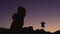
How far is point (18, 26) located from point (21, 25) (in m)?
0.30

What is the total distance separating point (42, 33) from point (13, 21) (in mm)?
5672

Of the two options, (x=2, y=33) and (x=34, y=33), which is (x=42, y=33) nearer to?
(x=34, y=33)

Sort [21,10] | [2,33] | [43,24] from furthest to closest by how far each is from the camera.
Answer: [43,24] < [21,10] < [2,33]

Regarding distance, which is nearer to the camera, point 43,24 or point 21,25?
point 21,25

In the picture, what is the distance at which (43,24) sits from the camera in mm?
17484

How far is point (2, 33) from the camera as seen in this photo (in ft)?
28.8

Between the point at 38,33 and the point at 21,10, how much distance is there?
4.71 m

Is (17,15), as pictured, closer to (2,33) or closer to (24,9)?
(24,9)

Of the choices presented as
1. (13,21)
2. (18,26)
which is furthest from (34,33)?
(13,21)

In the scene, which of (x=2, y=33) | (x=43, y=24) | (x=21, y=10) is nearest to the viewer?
(x=2, y=33)

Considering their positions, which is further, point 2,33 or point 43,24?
point 43,24

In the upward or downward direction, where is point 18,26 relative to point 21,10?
downward

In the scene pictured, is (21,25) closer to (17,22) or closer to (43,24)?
(17,22)

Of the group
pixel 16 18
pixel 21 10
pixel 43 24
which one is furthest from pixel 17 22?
pixel 43 24
